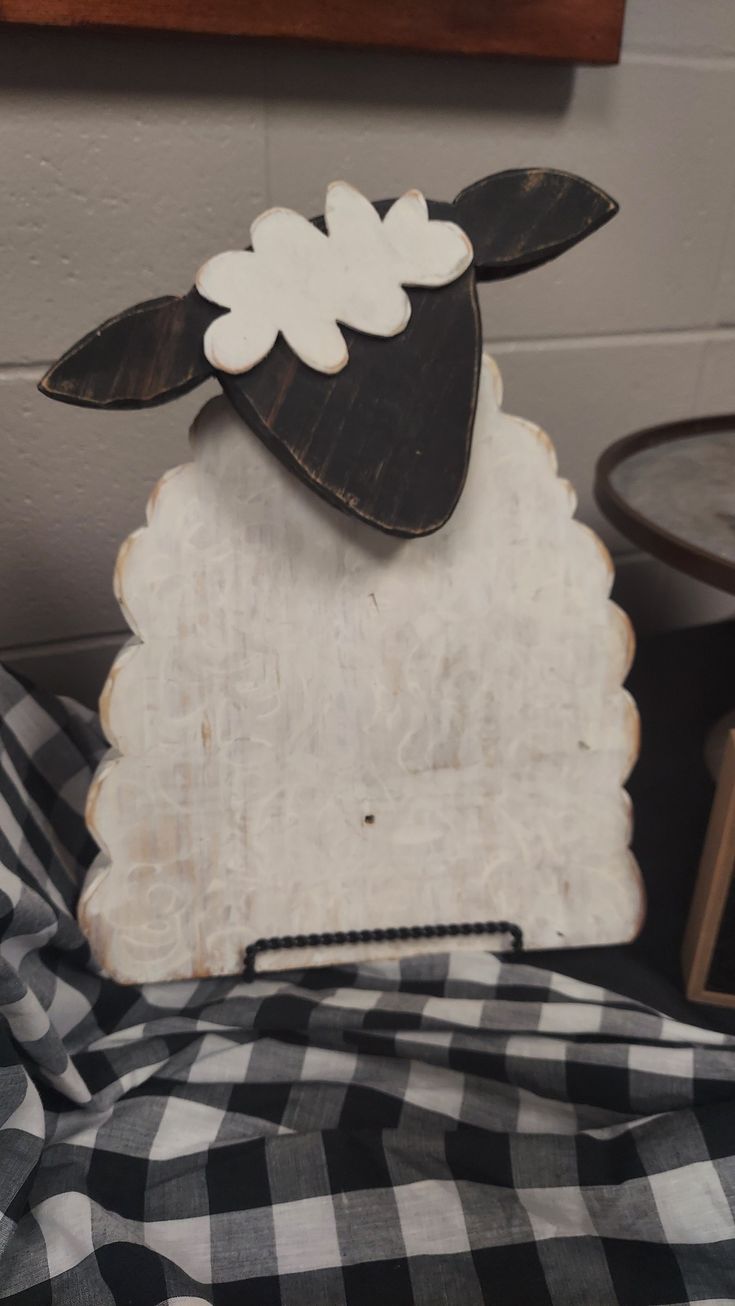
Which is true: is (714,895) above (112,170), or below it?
below

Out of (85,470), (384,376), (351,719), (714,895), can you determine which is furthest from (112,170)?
(714,895)

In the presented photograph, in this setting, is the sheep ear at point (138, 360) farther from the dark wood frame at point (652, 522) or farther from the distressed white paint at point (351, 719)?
the dark wood frame at point (652, 522)

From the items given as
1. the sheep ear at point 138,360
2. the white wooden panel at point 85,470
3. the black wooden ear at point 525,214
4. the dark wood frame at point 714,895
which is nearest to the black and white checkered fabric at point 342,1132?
the dark wood frame at point 714,895

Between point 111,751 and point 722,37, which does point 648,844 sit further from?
point 722,37

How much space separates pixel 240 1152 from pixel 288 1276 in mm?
73

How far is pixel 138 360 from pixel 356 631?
20 centimetres

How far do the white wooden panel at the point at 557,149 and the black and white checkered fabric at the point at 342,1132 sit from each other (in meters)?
0.53

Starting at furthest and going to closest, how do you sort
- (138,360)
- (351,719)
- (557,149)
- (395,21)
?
(557,149), (395,21), (351,719), (138,360)

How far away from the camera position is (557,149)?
0.84 meters

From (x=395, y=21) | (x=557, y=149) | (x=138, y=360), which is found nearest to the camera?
(x=138, y=360)

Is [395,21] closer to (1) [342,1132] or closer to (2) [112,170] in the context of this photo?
(2) [112,170]

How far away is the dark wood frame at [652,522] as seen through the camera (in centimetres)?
61

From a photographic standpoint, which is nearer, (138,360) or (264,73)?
(138,360)

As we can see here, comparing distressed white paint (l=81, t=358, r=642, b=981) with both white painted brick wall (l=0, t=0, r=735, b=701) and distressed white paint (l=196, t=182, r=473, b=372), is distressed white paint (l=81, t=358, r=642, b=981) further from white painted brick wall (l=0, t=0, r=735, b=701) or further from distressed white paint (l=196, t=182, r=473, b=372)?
white painted brick wall (l=0, t=0, r=735, b=701)
